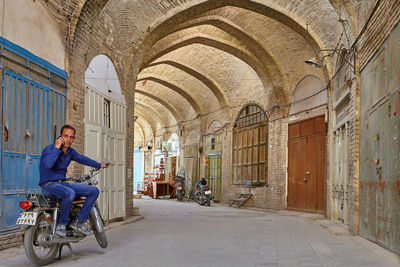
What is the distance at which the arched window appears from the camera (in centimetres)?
1761

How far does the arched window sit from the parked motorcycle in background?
4.72 meters

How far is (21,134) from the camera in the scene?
6734 millimetres

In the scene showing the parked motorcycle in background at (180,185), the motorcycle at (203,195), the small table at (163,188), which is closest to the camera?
the motorcycle at (203,195)

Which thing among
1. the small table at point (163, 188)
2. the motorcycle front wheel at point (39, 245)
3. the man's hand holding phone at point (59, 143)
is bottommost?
the small table at point (163, 188)

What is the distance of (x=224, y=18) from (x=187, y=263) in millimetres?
11410

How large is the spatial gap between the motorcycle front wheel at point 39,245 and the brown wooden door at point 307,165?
9851 millimetres

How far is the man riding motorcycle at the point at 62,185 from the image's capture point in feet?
17.4

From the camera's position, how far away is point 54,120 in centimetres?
788

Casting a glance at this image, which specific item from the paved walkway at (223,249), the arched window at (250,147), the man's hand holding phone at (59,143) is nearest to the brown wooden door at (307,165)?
the arched window at (250,147)

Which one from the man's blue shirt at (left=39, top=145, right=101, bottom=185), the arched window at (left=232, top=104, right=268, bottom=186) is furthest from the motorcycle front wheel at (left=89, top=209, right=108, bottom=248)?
the arched window at (left=232, top=104, right=268, bottom=186)

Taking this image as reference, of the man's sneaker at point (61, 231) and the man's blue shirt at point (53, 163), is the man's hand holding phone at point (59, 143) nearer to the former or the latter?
the man's blue shirt at point (53, 163)

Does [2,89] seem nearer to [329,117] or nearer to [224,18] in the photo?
[329,117]

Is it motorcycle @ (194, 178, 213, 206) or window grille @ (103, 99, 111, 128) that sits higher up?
window grille @ (103, 99, 111, 128)

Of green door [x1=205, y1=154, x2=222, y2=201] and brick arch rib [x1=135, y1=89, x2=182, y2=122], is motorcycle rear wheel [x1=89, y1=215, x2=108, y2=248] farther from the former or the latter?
brick arch rib [x1=135, y1=89, x2=182, y2=122]
